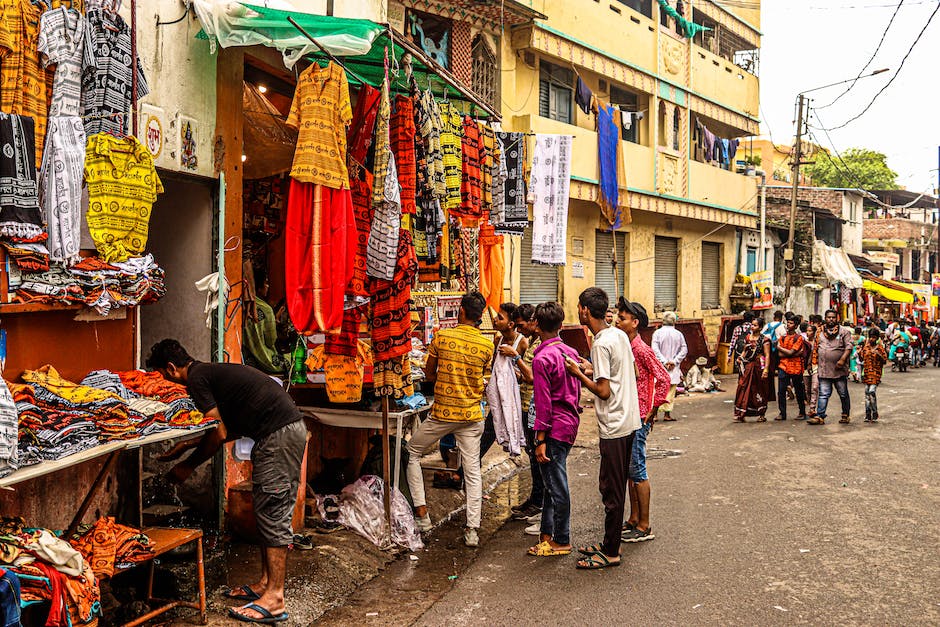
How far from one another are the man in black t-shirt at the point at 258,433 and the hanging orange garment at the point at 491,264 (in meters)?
4.98

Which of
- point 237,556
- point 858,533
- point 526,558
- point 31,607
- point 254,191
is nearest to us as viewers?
point 31,607

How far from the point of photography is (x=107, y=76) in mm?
4859

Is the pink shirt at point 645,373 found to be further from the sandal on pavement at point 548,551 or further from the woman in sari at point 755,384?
the woman in sari at point 755,384

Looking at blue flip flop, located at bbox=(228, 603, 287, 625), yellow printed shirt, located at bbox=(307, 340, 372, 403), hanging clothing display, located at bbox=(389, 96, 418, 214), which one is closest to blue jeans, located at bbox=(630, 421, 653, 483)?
yellow printed shirt, located at bbox=(307, 340, 372, 403)

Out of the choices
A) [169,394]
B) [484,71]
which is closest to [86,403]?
[169,394]

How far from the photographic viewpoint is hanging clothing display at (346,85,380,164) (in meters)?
6.16

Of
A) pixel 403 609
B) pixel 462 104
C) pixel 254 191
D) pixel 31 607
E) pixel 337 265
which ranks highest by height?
pixel 462 104

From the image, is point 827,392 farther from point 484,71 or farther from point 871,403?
point 484,71

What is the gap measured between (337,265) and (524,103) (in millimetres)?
11029

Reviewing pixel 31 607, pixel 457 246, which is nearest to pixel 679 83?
pixel 457 246

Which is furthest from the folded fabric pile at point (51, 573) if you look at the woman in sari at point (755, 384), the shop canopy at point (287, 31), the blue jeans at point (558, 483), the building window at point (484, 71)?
the building window at point (484, 71)

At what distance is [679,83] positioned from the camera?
20.8 metres

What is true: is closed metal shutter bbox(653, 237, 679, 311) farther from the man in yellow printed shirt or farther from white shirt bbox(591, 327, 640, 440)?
white shirt bbox(591, 327, 640, 440)

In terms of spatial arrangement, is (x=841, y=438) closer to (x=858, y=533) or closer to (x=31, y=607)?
(x=858, y=533)
